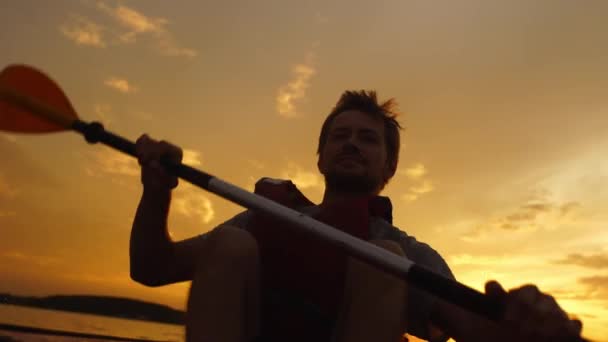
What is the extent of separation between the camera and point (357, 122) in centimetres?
386

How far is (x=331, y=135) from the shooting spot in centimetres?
386

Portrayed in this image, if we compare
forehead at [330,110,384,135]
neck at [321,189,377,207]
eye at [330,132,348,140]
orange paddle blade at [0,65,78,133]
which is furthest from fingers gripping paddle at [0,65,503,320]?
forehead at [330,110,384,135]

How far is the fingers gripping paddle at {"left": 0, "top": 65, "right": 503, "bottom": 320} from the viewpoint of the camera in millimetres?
1894

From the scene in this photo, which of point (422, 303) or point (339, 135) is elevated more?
point (339, 135)

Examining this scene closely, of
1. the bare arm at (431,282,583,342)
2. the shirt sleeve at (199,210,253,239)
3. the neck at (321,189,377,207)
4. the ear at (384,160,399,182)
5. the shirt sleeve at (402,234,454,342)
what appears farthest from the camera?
the ear at (384,160,399,182)

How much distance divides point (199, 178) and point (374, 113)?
1786 mm

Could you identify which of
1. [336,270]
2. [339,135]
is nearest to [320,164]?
[339,135]

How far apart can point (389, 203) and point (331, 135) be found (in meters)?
0.71

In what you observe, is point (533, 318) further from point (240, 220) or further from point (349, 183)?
point (240, 220)

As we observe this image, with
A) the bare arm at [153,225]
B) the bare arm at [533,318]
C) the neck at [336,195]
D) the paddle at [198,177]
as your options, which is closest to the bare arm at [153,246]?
the bare arm at [153,225]

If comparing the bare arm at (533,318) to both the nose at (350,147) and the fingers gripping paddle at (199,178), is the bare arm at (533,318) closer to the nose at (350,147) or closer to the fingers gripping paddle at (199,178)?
the fingers gripping paddle at (199,178)

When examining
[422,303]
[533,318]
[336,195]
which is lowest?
[533,318]

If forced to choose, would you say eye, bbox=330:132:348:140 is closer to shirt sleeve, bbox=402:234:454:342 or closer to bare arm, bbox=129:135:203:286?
shirt sleeve, bbox=402:234:454:342

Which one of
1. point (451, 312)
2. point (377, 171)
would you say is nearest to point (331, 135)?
point (377, 171)
